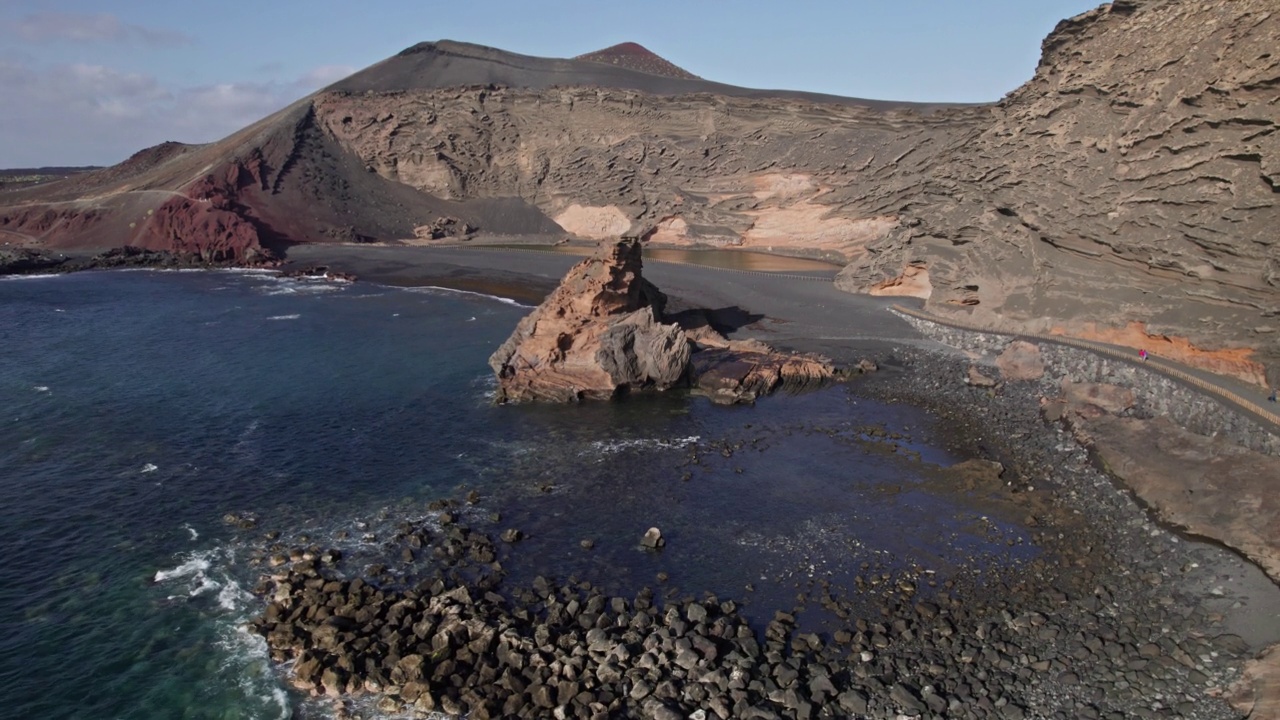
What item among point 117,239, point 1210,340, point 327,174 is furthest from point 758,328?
point 117,239

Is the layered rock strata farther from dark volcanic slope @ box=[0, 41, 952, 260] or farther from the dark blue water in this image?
dark volcanic slope @ box=[0, 41, 952, 260]

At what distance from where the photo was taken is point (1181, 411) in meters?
24.8

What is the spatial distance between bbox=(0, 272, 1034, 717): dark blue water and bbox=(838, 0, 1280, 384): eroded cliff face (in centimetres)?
963

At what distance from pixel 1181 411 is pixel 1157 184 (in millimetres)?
8810

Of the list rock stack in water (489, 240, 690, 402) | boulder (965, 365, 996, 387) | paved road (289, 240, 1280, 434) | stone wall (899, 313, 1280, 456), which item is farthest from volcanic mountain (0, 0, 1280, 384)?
rock stack in water (489, 240, 690, 402)

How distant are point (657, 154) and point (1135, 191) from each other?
46.4 meters

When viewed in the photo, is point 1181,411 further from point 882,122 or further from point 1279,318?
point 882,122

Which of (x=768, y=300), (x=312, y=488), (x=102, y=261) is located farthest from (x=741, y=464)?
(x=102, y=261)

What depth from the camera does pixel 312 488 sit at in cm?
2353

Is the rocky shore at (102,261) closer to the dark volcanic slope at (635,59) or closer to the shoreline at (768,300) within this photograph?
the shoreline at (768,300)

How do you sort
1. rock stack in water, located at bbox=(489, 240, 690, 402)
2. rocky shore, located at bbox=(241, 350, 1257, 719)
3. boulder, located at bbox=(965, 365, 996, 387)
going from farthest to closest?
1. boulder, located at bbox=(965, 365, 996, 387)
2. rock stack in water, located at bbox=(489, 240, 690, 402)
3. rocky shore, located at bbox=(241, 350, 1257, 719)

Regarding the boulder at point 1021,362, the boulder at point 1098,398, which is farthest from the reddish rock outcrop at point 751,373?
the boulder at point 1098,398

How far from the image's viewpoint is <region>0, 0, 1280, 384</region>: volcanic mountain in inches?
1040

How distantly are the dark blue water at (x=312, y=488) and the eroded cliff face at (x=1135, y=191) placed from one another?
963 cm
